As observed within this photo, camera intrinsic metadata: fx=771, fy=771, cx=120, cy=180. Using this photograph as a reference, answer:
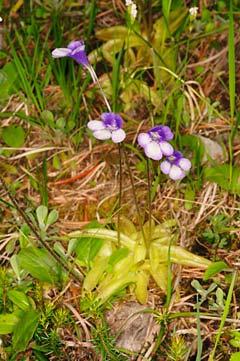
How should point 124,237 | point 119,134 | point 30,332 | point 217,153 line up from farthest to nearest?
point 217,153, point 124,237, point 30,332, point 119,134

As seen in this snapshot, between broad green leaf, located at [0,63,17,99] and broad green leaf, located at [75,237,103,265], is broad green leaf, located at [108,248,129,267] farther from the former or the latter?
broad green leaf, located at [0,63,17,99]

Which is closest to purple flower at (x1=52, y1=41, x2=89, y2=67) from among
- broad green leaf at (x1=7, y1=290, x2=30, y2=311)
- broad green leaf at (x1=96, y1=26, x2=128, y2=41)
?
broad green leaf at (x1=7, y1=290, x2=30, y2=311)

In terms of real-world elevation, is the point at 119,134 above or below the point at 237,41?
above

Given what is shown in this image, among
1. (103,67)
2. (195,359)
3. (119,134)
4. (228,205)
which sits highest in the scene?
(119,134)

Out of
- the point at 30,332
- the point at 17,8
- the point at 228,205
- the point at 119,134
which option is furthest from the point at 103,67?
the point at 30,332

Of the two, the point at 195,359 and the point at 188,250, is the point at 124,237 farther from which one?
the point at 195,359

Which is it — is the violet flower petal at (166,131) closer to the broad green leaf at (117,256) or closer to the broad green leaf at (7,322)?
the broad green leaf at (117,256)

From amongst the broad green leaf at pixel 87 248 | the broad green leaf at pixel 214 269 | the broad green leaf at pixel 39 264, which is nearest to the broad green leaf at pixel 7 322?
the broad green leaf at pixel 39 264
